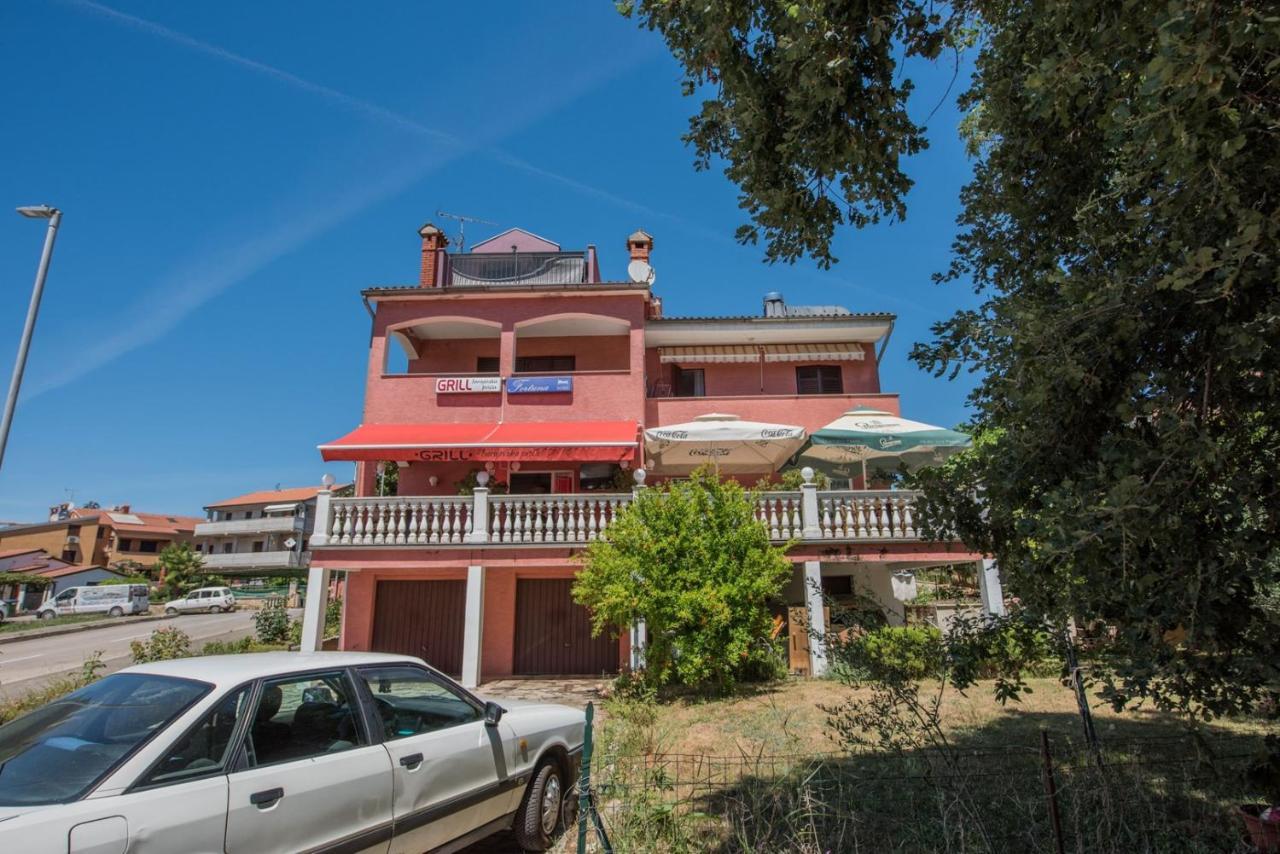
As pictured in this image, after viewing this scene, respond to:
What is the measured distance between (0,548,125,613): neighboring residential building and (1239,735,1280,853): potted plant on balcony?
2413 inches

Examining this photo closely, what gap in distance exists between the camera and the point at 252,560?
6341 cm

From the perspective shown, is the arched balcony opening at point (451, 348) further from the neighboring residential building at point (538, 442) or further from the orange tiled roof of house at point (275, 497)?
the orange tiled roof of house at point (275, 497)

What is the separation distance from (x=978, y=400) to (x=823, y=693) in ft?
26.3

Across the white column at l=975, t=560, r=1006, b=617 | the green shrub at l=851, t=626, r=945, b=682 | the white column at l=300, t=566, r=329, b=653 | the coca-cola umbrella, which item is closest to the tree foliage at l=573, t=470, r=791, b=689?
the coca-cola umbrella

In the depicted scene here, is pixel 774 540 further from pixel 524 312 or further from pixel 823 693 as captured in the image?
pixel 524 312

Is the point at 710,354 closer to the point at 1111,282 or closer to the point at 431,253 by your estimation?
the point at 431,253

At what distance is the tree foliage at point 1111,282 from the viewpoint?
10.3ft

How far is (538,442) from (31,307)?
9273 millimetres

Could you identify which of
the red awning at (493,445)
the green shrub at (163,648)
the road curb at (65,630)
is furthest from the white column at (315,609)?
the road curb at (65,630)

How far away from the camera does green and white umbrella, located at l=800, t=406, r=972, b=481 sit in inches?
563

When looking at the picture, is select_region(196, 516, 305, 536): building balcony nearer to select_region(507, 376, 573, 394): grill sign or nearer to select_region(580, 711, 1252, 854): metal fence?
select_region(507, 376, 573, 394): grill sign

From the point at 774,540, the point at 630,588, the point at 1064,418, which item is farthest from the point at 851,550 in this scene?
the point at 1064,418

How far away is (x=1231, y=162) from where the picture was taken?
3211mm

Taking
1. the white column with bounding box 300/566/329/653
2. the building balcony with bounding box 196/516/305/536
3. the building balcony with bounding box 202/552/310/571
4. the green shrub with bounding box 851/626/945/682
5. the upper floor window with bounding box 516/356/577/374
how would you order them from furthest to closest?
the building balcony with bounding box 196/516/305/536
the building balcony with bounding box 202/552/310/571
the upper floor window with bounding box 516/356/577/374
the white column with bounding box 300/566/329/653
the green shrub with bounding box 851/626/945/682
